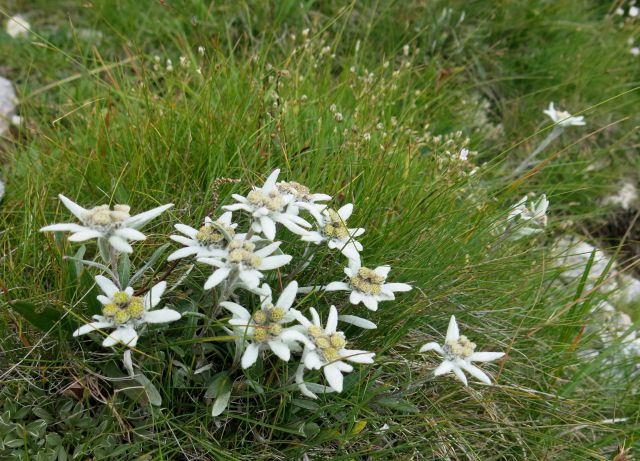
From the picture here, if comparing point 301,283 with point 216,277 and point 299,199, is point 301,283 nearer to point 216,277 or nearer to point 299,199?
point 299,199

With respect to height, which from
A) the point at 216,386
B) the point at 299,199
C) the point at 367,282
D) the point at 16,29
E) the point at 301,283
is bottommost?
the point at 16,29

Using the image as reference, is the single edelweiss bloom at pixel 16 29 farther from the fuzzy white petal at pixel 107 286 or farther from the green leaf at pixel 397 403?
the green leaf at pixel 397 403

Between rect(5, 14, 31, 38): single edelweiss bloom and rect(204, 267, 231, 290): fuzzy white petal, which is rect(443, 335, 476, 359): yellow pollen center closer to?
rect(204, 267, 231, 290): fuzzy white petal

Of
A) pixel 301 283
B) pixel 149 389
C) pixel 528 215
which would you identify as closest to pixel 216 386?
pixel 149 389

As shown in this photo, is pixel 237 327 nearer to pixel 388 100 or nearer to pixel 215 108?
pixel 215 108

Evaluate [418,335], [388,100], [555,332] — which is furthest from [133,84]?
[555,332]

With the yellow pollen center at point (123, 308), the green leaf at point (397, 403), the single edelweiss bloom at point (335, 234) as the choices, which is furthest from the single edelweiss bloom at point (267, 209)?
the green leaf at point (397, 403)
